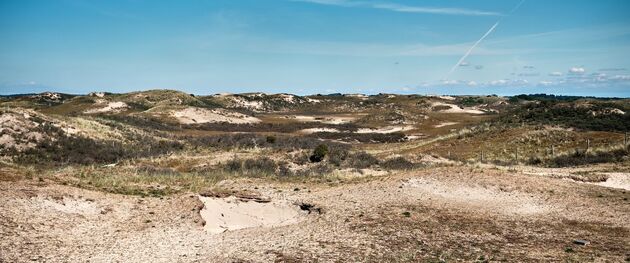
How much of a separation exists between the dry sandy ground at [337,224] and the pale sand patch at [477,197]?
0.06 metres

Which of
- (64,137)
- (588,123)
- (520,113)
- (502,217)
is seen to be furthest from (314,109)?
(502,217)

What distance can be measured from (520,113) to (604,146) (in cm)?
3398

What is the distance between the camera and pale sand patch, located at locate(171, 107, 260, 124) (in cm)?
10719

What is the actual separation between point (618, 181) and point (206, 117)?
91.4m

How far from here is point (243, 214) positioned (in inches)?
920

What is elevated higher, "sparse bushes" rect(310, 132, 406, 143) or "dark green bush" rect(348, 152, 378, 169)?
"dark green bush" rect(348, 152, 378, 169)

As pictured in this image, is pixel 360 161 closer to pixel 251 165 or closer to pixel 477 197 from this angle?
pixel 251 165

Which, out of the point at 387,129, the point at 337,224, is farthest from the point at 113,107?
the point at 337,224

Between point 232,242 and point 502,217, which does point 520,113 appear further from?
point 232,242

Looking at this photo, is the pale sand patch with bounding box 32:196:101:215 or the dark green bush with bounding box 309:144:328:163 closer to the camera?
the pale sand patch with bounding box 32:196:101:215

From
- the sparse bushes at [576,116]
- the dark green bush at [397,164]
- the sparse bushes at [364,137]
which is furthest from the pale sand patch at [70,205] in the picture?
the sparse bushes at [364,137]

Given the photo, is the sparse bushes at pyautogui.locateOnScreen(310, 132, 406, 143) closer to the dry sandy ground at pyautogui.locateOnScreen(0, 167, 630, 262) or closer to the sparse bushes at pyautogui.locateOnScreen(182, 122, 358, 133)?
the sparse bushes at pyautogui.locateOnScreen(182, 122, 358, 133)

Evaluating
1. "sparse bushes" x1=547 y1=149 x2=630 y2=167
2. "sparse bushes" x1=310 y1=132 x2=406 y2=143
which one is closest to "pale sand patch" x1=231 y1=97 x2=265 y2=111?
"sparse bushes" x1=310 y1=132 x2=406 y2=143

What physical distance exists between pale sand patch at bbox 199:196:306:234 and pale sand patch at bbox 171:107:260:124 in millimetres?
82591
